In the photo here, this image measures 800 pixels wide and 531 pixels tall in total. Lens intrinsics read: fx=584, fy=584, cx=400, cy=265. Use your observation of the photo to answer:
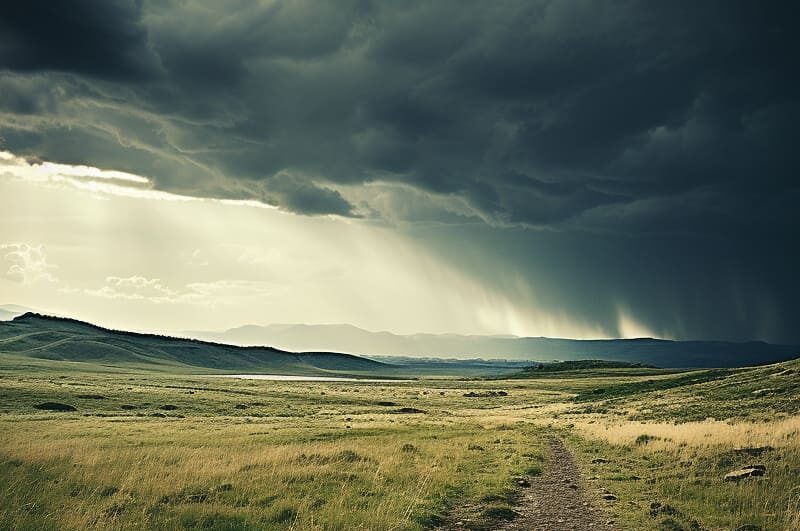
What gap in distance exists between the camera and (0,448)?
1112 inches

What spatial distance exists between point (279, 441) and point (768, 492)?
95.5 feet

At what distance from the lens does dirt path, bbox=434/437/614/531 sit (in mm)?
15500

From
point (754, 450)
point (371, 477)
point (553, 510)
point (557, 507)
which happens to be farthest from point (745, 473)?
point (371, 477)

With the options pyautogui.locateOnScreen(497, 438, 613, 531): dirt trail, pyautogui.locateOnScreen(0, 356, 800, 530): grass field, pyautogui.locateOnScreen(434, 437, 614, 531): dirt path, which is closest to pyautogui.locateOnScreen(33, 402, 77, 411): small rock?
pyautogui.locateOnScreen(0, 356, 800, 530): grass field

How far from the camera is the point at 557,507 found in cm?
1808

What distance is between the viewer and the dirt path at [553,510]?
15.5 m

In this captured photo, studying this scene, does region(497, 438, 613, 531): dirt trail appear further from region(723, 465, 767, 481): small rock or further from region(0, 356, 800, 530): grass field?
Result: region(723, 465, 767, 481): small rock

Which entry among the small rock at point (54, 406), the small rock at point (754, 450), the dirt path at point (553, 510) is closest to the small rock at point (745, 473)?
the small rock at point (754, 450)

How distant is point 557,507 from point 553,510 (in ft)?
1.77

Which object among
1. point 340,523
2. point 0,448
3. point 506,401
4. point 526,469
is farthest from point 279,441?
point 506,401

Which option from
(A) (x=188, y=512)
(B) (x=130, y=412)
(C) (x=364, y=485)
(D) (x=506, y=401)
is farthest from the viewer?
(D) (x=506, y=401)

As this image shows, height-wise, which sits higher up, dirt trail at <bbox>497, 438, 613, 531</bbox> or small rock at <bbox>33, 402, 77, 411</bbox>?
dirt trail at <bbox>497, 438, 613, 531</bbox>

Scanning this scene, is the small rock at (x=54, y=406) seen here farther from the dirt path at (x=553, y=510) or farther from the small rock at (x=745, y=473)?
the small rock at (x=745, y=473)

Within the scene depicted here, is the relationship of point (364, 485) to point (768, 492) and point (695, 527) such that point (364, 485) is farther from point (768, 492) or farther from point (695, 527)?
point (768, 492)
